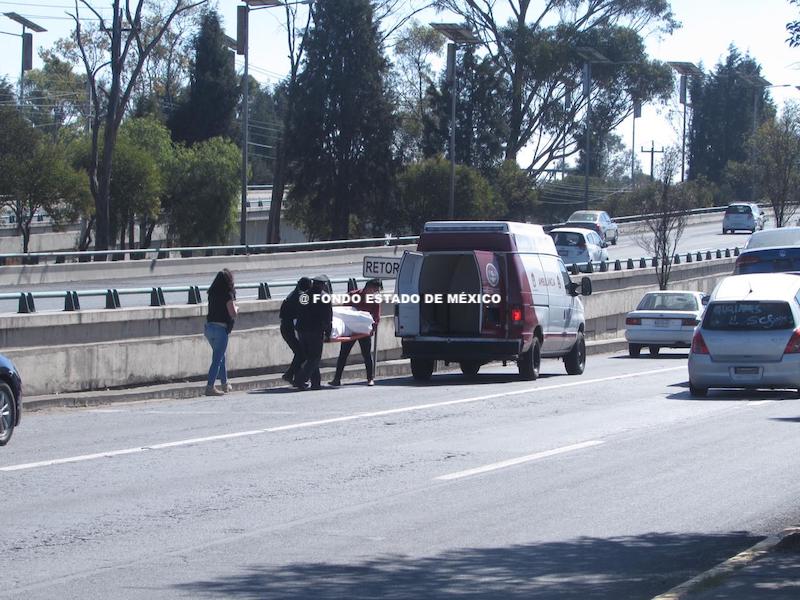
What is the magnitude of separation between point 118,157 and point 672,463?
57285mm

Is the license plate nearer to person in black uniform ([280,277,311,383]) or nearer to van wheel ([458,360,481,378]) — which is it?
van wheel ([458,360,481,378])

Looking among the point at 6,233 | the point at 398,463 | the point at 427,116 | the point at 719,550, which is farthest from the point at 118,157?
the point at 719,550

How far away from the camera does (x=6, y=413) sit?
14.1 meters

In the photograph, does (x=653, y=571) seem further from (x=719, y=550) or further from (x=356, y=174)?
(x=356, y=174)

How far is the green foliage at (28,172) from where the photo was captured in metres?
61.2

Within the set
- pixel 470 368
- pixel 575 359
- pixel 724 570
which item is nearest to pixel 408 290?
pixel 470 368

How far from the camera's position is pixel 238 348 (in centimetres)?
2286

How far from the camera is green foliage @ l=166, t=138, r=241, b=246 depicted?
249ft

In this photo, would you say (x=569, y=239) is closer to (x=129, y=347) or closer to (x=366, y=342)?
(x=366, y=342)

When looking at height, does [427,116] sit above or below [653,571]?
above

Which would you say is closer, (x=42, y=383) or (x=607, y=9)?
(x=42, y=383)

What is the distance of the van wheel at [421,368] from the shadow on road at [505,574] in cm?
1457

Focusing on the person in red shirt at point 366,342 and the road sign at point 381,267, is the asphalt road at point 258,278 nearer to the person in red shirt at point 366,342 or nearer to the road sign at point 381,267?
the road sign at point 381,267

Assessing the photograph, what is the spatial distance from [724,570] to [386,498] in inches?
141
